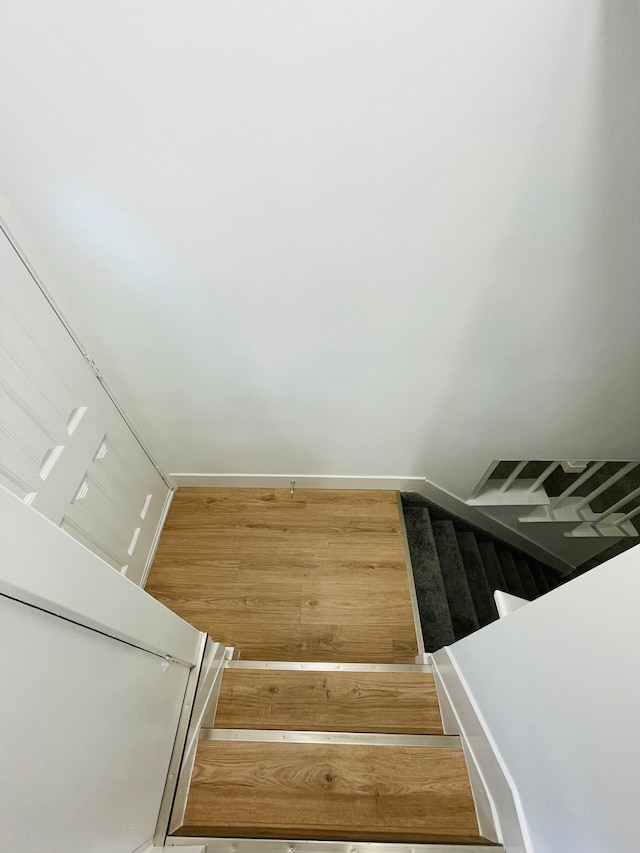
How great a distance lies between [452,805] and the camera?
107 centimetres

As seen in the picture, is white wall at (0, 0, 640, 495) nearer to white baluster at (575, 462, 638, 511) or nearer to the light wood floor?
white baluster at (575, 462, 638, 511)

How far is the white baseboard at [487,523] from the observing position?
237 cm

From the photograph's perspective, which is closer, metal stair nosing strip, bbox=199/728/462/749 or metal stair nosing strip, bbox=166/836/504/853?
metal stair nosing strip, bbox=166/836/504/853

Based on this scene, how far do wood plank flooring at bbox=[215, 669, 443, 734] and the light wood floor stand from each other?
26 centimetres

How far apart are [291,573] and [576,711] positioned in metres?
1.61

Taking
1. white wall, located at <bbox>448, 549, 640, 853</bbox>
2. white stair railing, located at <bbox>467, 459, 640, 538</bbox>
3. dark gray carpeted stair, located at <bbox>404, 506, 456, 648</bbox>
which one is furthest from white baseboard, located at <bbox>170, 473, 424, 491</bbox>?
white wall, located at <bbox>448, 549, 640, 853</bbox>

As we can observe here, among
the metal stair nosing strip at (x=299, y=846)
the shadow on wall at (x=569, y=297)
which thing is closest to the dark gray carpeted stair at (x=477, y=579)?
the shadow on wall at (x=569, y=297)

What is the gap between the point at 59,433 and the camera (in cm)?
136

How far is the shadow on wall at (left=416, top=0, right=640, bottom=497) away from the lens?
0.86 m

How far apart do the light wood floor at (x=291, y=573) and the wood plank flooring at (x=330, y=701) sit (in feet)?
0.85

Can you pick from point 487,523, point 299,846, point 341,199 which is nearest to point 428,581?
point 487,523

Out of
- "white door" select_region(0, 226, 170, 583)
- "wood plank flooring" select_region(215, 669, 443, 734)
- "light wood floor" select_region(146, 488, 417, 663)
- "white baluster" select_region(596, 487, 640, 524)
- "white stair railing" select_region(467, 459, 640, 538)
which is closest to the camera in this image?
"white door" select_region(0, 226, 170, 583)

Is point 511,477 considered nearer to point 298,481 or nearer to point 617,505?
point 617,505

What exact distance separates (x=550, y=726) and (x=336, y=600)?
1378 mm
